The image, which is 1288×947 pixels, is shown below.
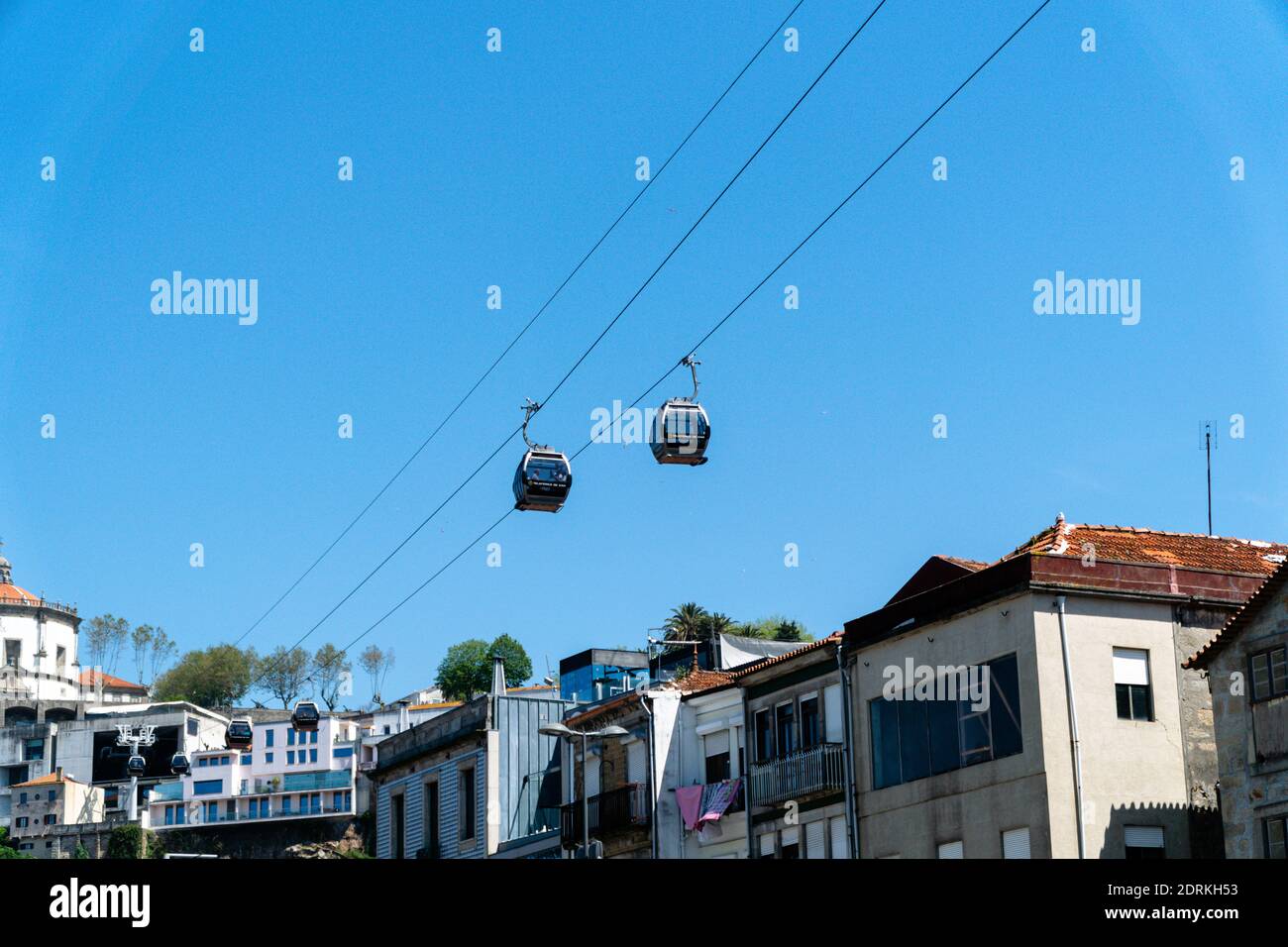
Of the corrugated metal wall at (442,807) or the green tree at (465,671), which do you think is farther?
the green tree at (465,671)

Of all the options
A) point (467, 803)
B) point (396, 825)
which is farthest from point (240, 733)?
point (467, 803)

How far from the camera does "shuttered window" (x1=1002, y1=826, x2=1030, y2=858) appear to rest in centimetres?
3622

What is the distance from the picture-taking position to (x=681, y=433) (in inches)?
1179

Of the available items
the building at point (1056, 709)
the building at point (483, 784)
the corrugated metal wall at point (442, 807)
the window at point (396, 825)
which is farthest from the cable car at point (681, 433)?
the window at point (396, 825)

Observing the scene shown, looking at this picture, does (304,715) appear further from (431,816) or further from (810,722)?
(810,722)

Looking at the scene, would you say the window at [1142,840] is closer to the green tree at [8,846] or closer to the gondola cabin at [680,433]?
the gondola cabin at [680,433]

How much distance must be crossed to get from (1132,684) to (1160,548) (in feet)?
16.7

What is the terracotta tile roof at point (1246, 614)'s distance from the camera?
111 ft

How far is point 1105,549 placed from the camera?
4062 centimetres

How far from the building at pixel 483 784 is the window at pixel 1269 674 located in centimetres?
2515

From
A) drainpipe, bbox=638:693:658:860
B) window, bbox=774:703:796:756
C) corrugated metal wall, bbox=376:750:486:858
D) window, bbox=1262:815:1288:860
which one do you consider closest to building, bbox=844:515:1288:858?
window, bbox=1262:815:1288:860

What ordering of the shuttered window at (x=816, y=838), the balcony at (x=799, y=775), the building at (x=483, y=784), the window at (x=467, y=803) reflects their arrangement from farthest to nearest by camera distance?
the window at (x=467, y=803) → the building at (x=483, y=784) → the shuttered window at (x=816, y=838) → the balcony at (x=799, y=775)

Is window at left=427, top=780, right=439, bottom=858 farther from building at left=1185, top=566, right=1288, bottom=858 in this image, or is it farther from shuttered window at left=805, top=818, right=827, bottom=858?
building at left=1185, top=566, right=1288, bottom=858

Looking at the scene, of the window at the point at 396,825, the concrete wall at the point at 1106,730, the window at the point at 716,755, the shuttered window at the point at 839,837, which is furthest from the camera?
the window at the point at 396,825
